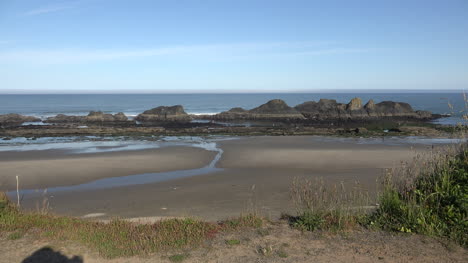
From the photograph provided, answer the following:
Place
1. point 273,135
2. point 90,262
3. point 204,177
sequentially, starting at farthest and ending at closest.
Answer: point 273,135 → point 204,177 → point 90,262

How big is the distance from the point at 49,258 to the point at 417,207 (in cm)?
583

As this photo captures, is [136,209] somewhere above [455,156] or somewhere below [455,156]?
below

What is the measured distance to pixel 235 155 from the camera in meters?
21.0

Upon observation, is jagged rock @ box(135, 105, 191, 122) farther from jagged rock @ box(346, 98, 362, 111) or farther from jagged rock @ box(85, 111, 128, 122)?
jagged rock @ box(346, 98, 362, 111)

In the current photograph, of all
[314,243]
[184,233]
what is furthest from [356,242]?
[184,233]

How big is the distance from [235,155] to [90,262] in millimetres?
15638

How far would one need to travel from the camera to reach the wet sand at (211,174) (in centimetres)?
1065

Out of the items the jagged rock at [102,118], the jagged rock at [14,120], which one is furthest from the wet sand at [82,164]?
the jagged rock at [14,120]

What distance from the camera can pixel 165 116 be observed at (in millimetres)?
49188

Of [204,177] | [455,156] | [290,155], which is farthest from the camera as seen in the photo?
[290,155]

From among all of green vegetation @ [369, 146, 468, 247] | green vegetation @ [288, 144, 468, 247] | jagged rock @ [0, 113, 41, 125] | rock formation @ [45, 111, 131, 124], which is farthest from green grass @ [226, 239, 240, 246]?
jagged rock @ [0, 113, 41, 125]

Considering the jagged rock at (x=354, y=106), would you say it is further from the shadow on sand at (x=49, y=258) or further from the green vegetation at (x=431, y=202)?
the shadow on sand at (x=49, y=258)

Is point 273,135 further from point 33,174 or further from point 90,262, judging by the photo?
point 90,262

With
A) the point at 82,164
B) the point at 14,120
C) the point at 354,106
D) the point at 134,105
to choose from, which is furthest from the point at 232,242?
the point at 134,105
